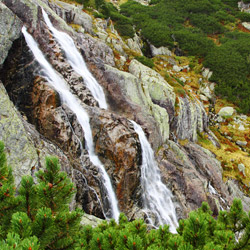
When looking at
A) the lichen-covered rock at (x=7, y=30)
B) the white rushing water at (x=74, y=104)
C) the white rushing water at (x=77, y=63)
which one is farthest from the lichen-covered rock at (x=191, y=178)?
the lichen-covered rock at (x=7, y=30)

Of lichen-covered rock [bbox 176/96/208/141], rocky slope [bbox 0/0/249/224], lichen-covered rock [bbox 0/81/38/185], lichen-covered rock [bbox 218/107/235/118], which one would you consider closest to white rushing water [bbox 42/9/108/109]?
rocky slope [bbox 0/0/249/224]

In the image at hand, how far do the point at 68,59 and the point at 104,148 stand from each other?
10268 mm

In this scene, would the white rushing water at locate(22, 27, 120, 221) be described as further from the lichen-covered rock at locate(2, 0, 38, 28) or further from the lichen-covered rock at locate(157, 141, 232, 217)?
the lichen-covered rock at locate(157, 141, 232, 217)

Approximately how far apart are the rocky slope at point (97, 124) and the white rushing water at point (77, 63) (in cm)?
85

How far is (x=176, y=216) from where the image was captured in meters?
17.4

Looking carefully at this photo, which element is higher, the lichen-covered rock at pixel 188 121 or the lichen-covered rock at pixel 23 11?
the lichen-covered rock at pixel 23 11

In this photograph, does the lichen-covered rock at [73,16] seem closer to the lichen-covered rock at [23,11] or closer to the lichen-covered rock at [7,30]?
the lichen-covered rock at [23,11]

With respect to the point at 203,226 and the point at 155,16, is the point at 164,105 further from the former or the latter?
the point at 155,16

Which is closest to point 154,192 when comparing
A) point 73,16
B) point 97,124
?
point 97,124

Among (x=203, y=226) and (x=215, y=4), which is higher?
(x=215, y=4)

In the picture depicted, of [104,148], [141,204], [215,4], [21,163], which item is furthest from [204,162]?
[215,4]

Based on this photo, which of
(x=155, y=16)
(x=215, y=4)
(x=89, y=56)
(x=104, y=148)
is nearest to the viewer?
(x=104, y=148)

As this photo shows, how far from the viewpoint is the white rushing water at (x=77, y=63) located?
66.0 ft

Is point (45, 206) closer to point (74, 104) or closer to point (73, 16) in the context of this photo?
point (74, 104)
